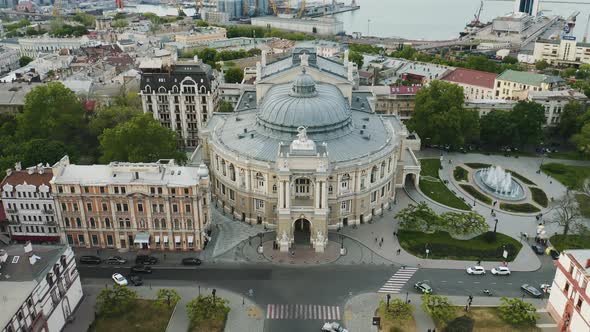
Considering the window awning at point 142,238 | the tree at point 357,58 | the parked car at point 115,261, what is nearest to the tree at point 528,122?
the tree at point 357,58

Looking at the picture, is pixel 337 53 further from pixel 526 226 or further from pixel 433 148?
pixel 526 226

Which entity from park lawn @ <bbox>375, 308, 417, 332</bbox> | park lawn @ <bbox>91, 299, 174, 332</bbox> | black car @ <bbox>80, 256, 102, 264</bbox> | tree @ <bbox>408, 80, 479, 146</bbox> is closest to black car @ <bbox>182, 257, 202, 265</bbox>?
park lawn @ <bbox>91, 299, 174, 332</bbox>

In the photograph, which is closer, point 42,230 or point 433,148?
point 42,230

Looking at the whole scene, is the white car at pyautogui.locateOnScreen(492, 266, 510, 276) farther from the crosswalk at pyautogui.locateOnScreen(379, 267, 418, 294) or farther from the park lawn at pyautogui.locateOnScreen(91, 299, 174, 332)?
the park lawn at pyautogui.locateOnScreen(91, 299, 174, 332)

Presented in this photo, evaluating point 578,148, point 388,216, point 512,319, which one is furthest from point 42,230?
point 578,148

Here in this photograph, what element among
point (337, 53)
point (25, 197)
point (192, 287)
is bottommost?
point (192, 287)

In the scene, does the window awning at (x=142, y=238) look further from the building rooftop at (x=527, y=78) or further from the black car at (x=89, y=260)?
the building rooftop at (x=527, y=78)

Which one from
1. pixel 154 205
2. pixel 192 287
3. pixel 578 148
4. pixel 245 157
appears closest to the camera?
pixel 192 287
